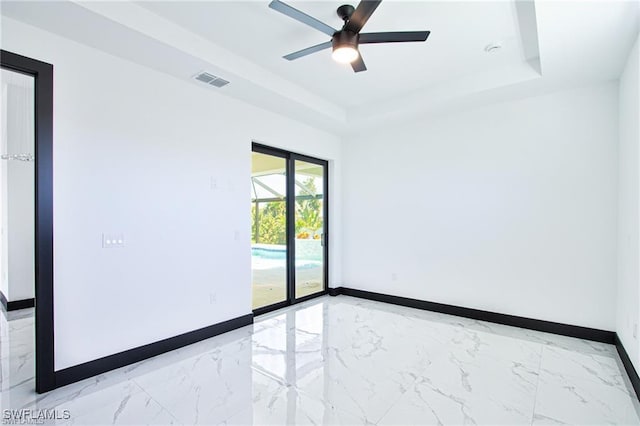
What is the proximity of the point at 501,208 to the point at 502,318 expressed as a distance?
135cm

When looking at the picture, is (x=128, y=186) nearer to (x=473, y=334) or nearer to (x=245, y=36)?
(x=245, y=36)

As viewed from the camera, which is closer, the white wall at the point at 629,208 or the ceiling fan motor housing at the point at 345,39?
the ceiling fan motor housing at the point at 345,39

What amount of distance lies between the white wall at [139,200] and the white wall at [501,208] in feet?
7.04

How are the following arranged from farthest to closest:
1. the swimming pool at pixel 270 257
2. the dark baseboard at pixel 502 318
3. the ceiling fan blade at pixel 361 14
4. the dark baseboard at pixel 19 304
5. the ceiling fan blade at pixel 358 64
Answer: the swimming pool at pixel 270 257 < the dark baseboard at pixel 19 304 < the dark baseboard at pixel 502 318 < the ceiling fan blade at pixel 358 64 < the ceiling fan blade at pixel 361 14

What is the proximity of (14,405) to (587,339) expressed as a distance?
203 inches

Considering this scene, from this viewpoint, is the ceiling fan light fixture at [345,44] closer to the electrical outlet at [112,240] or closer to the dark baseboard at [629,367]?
the electrical outlet at [112,240]

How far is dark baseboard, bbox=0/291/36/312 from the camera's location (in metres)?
4.21

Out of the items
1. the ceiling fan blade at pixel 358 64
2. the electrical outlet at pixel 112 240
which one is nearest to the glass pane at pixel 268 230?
the electrical outlet at pixel 112 240

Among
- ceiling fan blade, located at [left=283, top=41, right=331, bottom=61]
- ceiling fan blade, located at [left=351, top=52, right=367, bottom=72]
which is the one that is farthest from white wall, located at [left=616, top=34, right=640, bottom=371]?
ceiling fan blade, located at [left=283, top=41, right=331, bottom=61]

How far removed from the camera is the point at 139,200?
3059mm

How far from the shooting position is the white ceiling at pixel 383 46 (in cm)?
241

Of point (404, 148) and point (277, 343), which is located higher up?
point (404, 148)

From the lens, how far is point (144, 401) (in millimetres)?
2342

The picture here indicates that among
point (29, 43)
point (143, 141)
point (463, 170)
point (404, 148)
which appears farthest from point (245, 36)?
point (463, 170)
